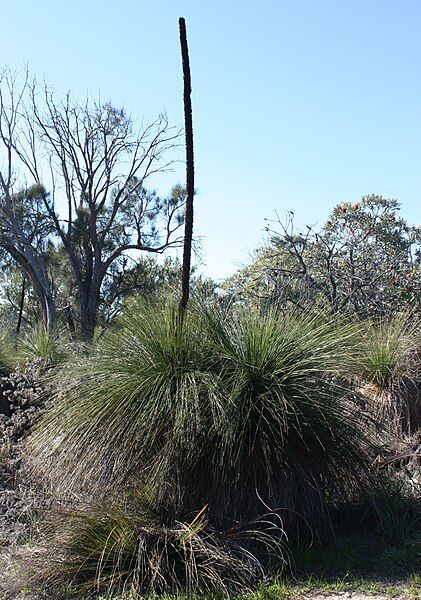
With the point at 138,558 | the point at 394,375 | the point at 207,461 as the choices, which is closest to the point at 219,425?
the point at 207,461

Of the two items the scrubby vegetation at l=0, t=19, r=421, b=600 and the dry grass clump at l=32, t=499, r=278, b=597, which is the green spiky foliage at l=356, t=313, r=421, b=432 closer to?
the scrubby vegetation at l=0, t=19, r=421, b=600

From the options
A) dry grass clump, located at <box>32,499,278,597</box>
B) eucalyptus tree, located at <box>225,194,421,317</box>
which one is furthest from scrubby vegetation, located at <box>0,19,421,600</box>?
eucalyptus tree, located at <box>225,194,421,317</box>

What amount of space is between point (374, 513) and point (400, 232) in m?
→ 8.62

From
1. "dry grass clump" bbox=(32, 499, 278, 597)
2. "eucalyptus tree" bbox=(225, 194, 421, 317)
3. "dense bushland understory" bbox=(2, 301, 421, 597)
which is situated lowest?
"dry grass clump" bbox=(32, 499, 278, 597)

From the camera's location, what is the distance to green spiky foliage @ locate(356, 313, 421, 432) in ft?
28.7

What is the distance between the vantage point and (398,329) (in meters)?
→ 9.45

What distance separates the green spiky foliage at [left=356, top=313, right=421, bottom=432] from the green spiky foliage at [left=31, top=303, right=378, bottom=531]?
2.41 m

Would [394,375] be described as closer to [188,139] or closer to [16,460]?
[188,139]

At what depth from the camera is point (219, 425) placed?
575 cm

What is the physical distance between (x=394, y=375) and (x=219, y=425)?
381 cm

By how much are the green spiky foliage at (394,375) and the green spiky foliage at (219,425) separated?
7.92 ft

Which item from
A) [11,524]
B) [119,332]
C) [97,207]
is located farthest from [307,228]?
[97,207]

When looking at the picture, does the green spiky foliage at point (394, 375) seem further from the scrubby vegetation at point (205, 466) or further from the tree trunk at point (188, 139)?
the tree trunk at point (188, 139)

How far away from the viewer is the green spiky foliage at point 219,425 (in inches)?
227
